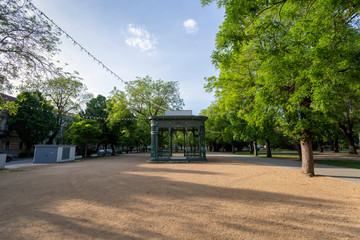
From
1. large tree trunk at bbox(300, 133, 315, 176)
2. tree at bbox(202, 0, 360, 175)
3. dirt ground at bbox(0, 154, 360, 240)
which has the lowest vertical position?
dirt ground at bbox(0, 154, 360, 240)

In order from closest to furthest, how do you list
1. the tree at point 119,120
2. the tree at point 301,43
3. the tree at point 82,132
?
1. the tree at point 301,43
2. the tree at point 82,132
3. the tree at point 119,120

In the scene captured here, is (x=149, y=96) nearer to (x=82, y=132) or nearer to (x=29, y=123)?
(x=82, y=132)

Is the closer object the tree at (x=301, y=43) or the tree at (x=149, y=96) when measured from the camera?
the tree at (x=301, y=43)

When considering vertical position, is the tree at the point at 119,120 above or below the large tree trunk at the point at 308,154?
above

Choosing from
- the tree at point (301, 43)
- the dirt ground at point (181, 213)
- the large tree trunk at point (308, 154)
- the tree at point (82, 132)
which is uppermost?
the tree at point (301, 43)

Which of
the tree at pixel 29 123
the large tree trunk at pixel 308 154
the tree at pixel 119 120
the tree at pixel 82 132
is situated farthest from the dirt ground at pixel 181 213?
the tree at pixel 29 123

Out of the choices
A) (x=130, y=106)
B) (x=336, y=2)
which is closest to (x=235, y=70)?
(x=336, y=2)

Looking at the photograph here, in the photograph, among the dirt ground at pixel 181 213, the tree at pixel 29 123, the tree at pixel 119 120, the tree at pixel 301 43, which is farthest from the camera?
the tree at pixel 29 123

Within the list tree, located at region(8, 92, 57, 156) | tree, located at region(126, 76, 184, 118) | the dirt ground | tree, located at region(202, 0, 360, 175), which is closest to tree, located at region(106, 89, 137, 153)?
tree, located at region(126, 76, 184, 118)

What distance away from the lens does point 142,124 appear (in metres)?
30.0

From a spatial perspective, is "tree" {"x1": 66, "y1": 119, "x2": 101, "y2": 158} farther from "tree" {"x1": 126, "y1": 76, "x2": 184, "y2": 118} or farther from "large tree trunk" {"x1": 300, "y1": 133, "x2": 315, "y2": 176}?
"large tree trunk" {"x1": 300, "y1": 133, "x2": 315, "y2": 176}

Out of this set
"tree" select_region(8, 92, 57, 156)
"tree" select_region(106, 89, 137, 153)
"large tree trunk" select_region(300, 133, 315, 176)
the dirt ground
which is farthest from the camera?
"tree" select_region(8, 92, 57, 156)

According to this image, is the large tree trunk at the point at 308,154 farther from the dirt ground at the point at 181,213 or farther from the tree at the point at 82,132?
the tree at the point at 82,132

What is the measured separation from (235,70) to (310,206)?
950 centimetres
